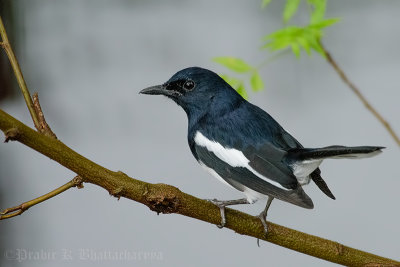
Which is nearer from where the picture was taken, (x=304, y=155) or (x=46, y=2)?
(x=304, y=155)

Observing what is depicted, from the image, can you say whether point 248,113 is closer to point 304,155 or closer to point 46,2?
point 304,155

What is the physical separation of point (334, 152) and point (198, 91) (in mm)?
370

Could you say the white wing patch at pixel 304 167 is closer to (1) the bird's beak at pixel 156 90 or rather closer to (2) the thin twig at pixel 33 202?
(1) the bird's beak at pixel 156 90

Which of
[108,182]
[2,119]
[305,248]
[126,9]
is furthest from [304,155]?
[126,9]

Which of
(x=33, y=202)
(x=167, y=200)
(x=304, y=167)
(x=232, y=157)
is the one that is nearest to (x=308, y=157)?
(x=304, y=167)

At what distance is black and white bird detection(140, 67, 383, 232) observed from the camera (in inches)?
47.9

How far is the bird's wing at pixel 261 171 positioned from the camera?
3.95 ft

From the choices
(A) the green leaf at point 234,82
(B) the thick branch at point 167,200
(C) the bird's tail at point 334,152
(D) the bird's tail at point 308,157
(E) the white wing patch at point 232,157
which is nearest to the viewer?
(B) the thick branch at point 167,200

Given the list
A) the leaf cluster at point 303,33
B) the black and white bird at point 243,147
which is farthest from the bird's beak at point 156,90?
the leaf cluster at point 303,33

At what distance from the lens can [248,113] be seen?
1.28 metres

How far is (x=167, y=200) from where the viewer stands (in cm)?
100

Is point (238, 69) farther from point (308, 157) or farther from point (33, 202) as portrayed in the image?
point (33, 202)

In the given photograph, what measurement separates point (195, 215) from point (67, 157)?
0.26 meters

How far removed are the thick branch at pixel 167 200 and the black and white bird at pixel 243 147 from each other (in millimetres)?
39
